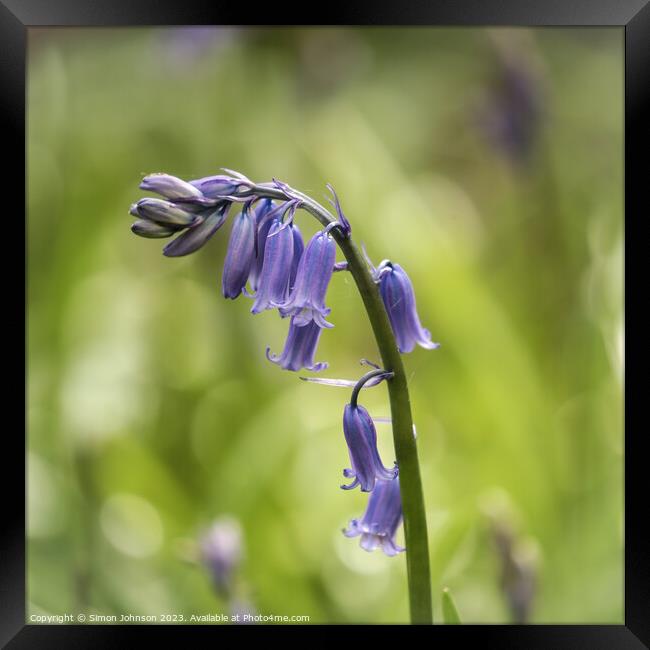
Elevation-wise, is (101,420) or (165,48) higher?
(165,48)

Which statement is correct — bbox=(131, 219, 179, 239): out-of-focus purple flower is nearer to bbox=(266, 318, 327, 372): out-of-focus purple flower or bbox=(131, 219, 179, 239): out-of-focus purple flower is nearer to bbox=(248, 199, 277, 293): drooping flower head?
bbox=(248, 199, 277, 293): drooping flower head

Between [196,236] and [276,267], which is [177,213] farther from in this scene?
[276,267]

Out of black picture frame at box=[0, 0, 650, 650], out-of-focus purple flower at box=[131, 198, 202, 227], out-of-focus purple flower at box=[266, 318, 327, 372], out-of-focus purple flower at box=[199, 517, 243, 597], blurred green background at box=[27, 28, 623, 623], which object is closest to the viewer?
out-of-focus purple flower at box=[131, 198, 202, 227]

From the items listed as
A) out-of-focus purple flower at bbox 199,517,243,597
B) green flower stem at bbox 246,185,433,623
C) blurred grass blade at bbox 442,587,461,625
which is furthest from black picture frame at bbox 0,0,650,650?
out-of-focus purple flower at bbox 199,517,243,597

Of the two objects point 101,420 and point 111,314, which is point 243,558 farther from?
point 111,314

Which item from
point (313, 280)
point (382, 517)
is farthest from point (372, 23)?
point (382, 517)

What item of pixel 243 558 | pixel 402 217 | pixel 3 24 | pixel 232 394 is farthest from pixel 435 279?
pixel 3 24

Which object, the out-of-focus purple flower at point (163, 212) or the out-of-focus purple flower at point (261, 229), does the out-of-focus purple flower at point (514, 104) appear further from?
the out-of-focus purple flower at point (163, 212)
